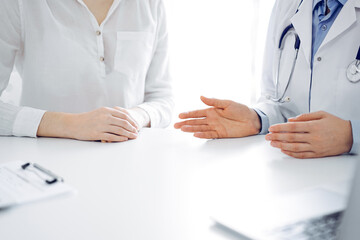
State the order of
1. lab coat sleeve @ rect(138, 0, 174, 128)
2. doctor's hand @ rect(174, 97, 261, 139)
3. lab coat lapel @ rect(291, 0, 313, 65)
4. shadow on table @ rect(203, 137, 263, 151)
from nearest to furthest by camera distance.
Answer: shadow on table @ rect(203, 137, 263, 151) < doctor's hand @ rect(174, 97, 261, 139) < lab coat lapel @ rect(291, 0, 313, 65) < lab coat sleeve @ rect(138, 0, 174, 128)

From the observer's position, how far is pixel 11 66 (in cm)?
122

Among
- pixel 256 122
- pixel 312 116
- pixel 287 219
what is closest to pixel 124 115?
pixel 256 122

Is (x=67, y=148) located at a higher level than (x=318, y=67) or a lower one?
lower

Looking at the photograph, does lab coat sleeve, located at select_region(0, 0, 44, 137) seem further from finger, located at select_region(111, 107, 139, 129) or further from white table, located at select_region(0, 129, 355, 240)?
finger, located at select_region(111, 107, 139, 129)

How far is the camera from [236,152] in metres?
0.92

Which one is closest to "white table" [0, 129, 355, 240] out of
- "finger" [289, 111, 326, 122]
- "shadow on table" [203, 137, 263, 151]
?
"shadow on table" [203, 137, 263, 151]

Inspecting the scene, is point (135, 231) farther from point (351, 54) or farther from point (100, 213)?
point (351, 54)

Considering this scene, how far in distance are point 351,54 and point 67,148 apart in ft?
2.95

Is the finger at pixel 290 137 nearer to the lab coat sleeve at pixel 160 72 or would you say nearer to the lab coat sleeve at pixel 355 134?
the lab coat sleeve at pixel 355 134

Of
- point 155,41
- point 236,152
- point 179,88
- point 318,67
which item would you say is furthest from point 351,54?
point 179,88

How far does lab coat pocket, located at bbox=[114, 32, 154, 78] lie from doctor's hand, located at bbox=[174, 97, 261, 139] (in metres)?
0.36

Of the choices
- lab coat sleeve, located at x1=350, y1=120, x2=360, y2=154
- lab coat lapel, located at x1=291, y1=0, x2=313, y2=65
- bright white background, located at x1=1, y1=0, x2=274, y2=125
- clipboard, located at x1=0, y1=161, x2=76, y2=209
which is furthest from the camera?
bright white background, located at x1=1, y1=0, x2=274, y2=125

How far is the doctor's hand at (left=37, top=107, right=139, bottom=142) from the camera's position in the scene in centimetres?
98

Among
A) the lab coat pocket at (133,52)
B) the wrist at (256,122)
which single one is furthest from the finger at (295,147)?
the lab coat pocket at (133,52)
